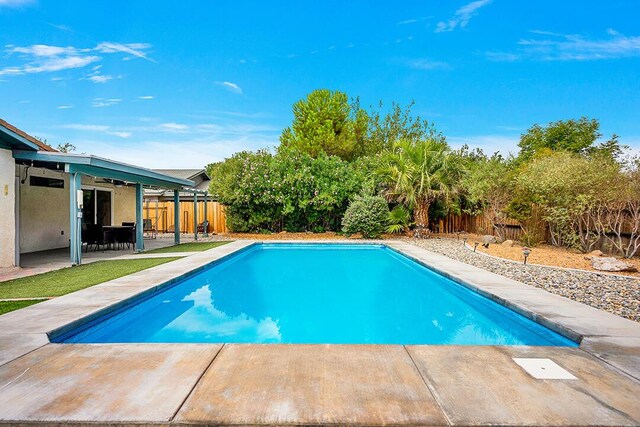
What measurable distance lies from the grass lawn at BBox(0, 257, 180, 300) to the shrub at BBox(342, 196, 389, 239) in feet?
27.8

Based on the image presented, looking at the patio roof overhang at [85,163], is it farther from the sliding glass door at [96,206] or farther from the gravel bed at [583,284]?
the gravel bed at [583,284]

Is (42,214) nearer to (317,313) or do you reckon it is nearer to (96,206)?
(96,206)

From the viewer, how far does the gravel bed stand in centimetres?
528

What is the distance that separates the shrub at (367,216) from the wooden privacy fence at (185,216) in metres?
8.07

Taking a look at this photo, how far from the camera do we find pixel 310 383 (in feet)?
9.18

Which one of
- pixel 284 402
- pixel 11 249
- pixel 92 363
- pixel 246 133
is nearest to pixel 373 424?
pixel 284 402

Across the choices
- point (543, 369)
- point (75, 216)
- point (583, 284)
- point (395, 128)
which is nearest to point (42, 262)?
point (75, 216)

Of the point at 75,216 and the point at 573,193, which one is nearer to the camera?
the point at 75,216

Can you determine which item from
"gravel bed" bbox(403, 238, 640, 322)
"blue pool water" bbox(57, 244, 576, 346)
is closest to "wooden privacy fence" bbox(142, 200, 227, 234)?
"blue pool water" bbox(57, 244, 576, 346)

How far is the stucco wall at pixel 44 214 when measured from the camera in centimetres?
1089

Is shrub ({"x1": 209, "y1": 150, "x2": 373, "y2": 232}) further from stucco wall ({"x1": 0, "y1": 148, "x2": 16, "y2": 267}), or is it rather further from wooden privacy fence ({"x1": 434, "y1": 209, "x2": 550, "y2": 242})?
stucco wall ({"x1": 0, "y1": 148, "x2": 16, "y2": 267})

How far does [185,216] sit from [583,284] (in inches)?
764

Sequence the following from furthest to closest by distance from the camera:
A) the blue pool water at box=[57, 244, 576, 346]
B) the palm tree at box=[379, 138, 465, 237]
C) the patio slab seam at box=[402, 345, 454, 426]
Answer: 1. the palm tree at box=[379, 138, 465, 237]
2. the blue pool water at box=[57, 244, 576, 346]
3. the patio slab seam at box=[402, 345, 454, 426]

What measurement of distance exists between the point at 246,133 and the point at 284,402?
93.7ft
